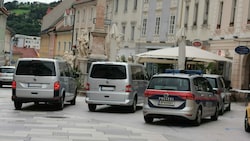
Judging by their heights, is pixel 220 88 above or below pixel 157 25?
below

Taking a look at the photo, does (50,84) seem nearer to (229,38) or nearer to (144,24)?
(229,38)

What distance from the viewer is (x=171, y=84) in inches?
642

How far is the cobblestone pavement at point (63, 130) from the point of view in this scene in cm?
1234

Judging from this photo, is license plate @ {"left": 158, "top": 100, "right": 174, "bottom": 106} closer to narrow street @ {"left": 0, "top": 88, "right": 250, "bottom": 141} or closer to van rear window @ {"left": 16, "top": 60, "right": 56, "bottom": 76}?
narrow street @ {"left": 0, "top": 88, "right": 250, "bottom": 141}

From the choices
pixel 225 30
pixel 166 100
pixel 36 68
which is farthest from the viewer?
pixel 225 30

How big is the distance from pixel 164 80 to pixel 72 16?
208 feet

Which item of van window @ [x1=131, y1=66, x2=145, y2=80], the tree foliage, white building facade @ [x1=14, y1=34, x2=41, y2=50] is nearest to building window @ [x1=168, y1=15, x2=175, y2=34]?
van window @ [x1=131, y1=66, x2=145, y2=80]

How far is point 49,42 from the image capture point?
90562 millimetres

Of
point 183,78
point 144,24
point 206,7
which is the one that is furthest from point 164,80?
point 144,24

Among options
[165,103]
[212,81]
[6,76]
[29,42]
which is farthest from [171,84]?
[29,42]

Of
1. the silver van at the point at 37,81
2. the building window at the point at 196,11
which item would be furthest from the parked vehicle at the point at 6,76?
the silver van at the point at 37,81

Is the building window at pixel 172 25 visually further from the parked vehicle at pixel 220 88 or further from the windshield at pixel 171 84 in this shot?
the windshield at pixel 171 84

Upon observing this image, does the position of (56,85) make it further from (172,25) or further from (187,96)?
(172,25)

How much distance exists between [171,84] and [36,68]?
5.50 metres
